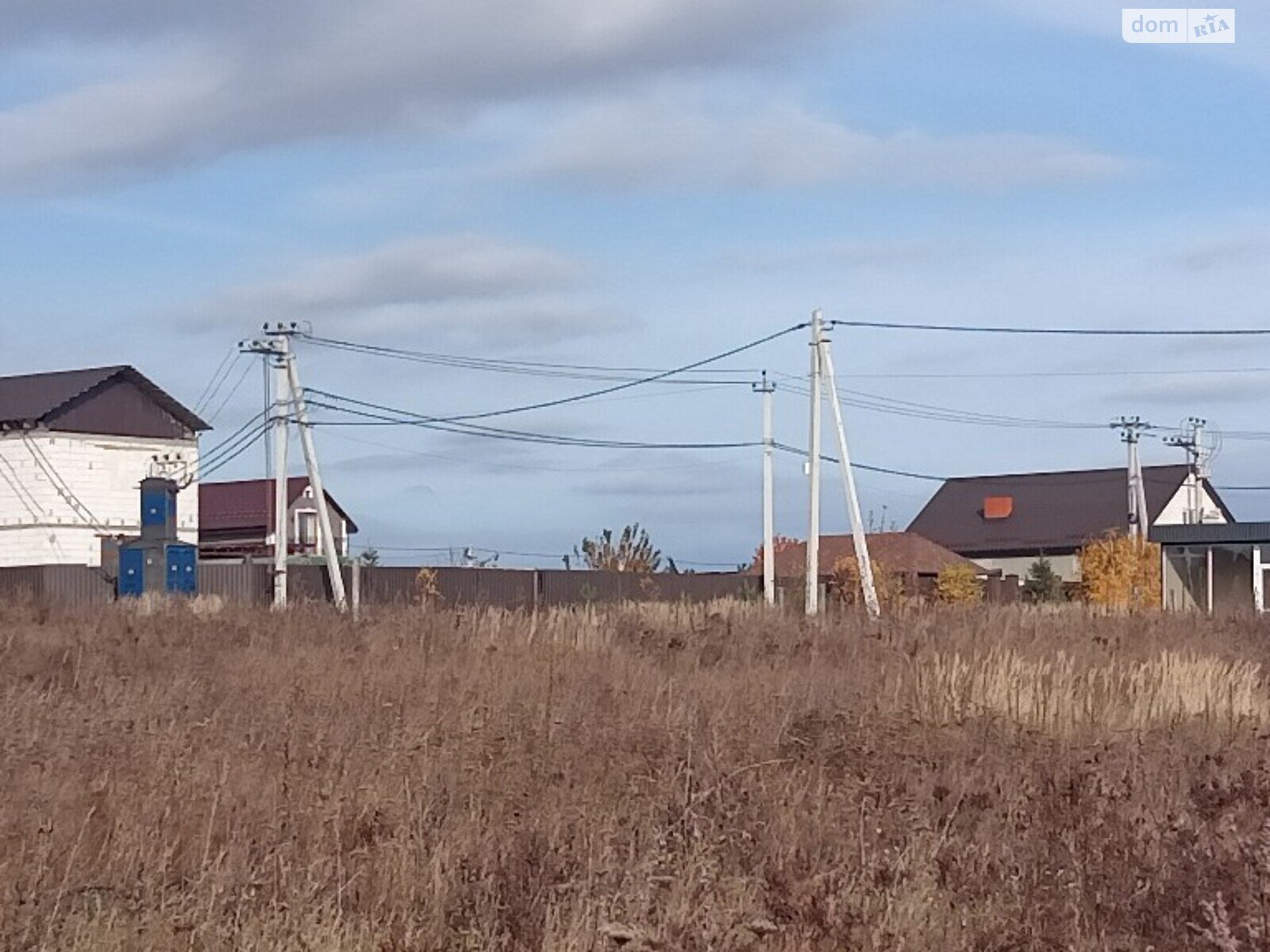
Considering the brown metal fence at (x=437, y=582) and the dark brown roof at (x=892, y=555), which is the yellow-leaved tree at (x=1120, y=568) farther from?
the brown metal fence at (x=437, y=582)

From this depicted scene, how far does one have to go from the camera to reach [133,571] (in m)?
39.7

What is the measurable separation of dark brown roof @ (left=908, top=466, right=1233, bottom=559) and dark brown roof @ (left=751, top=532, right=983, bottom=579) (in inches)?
405

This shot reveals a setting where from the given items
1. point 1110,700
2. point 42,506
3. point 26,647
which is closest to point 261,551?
point 42,506

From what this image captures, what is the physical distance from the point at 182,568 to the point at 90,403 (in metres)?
18.8

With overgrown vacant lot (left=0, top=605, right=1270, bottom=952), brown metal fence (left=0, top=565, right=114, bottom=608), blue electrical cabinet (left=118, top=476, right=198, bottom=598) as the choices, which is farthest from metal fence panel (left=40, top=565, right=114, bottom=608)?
overgrown vacant lot (left=0, top=605, right=1270, bottom=952)

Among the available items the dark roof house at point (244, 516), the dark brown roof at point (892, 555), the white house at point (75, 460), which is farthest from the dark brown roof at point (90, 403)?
the dark brown roof at point (892, 555)

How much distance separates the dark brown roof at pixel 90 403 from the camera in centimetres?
5512

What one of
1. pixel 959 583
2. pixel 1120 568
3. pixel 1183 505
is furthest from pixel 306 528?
pixel 1183 505

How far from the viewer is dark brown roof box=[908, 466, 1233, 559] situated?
80.6m

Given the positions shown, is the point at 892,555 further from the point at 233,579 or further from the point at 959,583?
the point at 233,579

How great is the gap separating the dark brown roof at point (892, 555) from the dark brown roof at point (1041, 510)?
405 inches

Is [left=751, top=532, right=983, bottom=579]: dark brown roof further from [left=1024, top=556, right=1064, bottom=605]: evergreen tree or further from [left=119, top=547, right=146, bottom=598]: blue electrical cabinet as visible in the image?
[left=119, top=547, right=146, bottom=598]: blue electrical cabinet

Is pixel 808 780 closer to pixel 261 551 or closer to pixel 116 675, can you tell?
pixel 116 675

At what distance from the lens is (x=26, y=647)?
15586 millimetres
